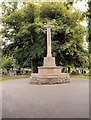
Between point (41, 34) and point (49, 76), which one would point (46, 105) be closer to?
point (49, 76)

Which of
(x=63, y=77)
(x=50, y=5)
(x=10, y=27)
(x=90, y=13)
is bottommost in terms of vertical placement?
(x=63, y=77)

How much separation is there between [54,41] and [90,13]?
17.8 metres

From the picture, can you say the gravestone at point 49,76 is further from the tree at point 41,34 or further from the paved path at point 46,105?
the tree at point 41,34

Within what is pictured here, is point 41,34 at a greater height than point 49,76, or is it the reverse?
point 41,34

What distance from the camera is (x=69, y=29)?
21031mm

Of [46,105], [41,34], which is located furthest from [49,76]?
[41,34]

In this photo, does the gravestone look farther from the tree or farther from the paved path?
the tree

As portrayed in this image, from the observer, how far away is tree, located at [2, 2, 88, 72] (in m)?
21.1

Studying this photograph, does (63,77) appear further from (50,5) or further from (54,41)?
(50,5)

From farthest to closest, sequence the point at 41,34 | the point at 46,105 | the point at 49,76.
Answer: the point at 41,34, the point at 49,76, the point at 46,105

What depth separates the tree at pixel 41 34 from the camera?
21078 mm

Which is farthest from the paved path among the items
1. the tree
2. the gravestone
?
the tree

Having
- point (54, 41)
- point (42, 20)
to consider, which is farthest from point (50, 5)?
point (54, 41)

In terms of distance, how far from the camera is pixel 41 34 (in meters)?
21.1
